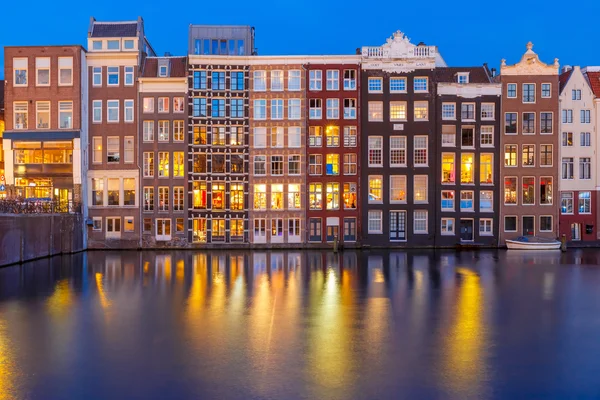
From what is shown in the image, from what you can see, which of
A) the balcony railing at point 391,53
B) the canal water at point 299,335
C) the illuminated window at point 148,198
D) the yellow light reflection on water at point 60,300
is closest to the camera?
the canal water at point 299,335

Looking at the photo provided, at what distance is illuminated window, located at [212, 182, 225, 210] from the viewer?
62.2 m

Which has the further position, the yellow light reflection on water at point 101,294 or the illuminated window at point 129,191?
the illuminated window at point 129,191

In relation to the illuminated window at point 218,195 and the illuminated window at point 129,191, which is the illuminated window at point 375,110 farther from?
the illuminated window at point 129,191

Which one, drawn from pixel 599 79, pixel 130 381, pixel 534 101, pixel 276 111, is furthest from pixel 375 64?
pixel 130 381

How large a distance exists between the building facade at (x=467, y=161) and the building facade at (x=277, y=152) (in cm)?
1504

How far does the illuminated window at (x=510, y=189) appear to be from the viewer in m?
63.6

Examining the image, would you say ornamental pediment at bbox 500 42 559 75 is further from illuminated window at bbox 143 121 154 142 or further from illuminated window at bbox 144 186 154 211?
illuminated window at bbox 144 186 154 211

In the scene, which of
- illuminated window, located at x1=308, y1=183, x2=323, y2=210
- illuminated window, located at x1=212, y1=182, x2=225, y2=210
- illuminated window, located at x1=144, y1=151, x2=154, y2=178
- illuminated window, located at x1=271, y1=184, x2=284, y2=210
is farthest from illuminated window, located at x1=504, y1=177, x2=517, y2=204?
illuminated window, located at x1=144, y1=151, x2=154, y2=178

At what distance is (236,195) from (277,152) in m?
6.44

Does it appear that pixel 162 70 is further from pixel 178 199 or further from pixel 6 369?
pixel 6 369

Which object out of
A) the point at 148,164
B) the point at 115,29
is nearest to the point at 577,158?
the point at 148,164

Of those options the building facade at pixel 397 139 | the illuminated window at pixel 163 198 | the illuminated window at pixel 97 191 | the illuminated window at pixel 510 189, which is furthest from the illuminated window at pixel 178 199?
the illuminated window at pixel 510 189

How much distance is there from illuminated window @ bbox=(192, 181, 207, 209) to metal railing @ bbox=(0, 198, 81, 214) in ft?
38.7

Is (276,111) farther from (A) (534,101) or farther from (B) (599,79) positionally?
(B) (599,79)
